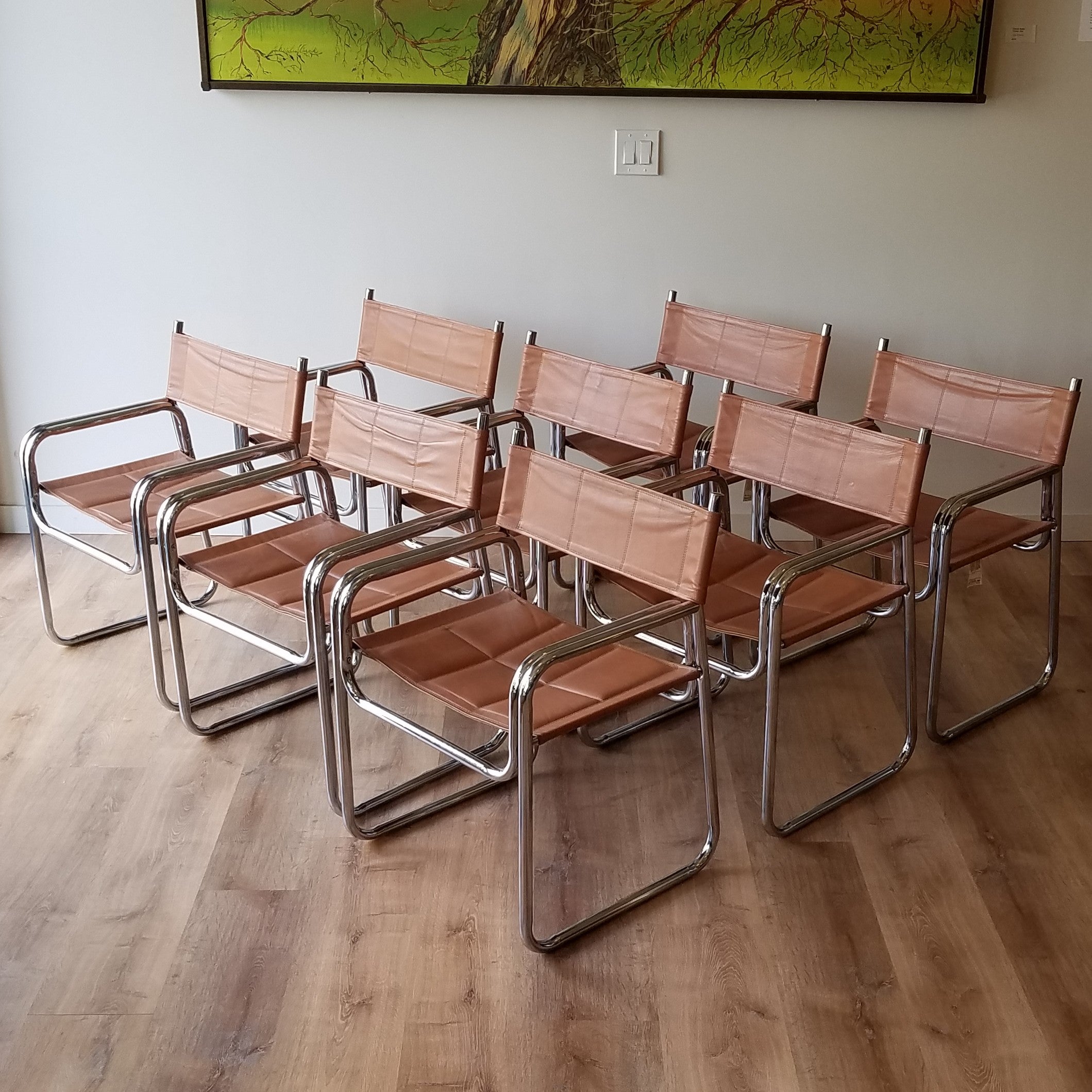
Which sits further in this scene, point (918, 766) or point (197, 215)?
point (197, 215)

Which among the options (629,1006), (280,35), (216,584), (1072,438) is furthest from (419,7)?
(629,1006)

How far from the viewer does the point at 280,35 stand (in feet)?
12.3

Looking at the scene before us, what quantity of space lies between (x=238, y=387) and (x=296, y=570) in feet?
2.11

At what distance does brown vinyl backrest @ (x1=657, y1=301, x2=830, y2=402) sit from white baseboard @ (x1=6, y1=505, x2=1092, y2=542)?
67cm

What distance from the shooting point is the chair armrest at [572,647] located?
7.23 ft

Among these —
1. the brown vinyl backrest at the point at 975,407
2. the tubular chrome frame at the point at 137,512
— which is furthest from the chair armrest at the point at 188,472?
the brown vinyl backrest at the point at 975,407

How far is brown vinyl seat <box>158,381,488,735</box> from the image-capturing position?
2801mm

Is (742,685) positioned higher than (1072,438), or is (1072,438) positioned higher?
(1072,438)

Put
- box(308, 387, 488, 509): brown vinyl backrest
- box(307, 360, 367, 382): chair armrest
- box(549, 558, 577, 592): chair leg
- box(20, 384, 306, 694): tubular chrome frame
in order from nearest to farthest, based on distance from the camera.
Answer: box(308, 387, 488, 509): brown vinyl backrest → box(20, 384, 306, 694): tubular chrome frame → box(307, 360, 367, 382): chair armrest → box(549, 558, 577, 592): chair leg

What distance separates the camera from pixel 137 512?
3.01 meters

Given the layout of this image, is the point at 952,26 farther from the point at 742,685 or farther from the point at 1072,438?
the point at 742,685

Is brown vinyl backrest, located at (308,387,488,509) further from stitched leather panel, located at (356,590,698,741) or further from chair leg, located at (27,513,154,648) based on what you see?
chair leg, located at (27,513,154,648)

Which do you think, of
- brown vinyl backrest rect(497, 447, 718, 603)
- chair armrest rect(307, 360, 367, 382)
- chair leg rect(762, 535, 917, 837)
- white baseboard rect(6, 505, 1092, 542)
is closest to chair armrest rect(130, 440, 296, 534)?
chair armrest rect(307, 360, 367, 382)

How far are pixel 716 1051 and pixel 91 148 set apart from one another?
3.16m
